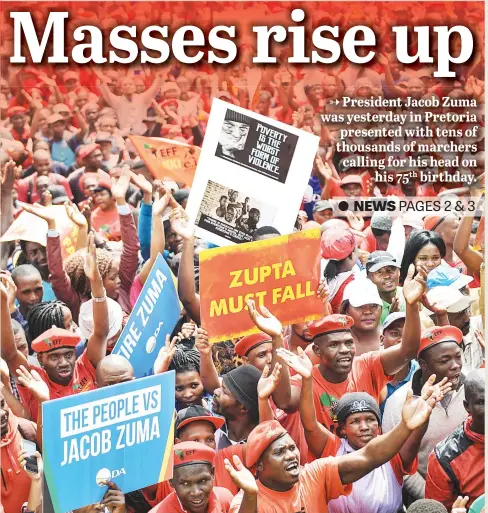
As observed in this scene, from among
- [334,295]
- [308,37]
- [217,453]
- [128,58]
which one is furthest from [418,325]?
[128,58]

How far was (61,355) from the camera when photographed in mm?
4121

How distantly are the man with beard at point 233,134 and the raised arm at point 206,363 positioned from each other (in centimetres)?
80

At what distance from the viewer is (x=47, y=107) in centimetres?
417

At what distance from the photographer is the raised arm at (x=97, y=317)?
411cm

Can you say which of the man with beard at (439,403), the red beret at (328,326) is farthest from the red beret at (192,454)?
the man with beard at (439,403)

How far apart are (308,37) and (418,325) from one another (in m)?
1.38

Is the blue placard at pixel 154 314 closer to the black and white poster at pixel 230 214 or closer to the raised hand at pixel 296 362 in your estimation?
the black and white poster at pixel 230 214

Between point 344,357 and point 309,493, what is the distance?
61 cm

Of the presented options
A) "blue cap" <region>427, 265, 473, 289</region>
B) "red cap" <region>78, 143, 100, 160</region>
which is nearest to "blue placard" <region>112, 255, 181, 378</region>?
"red cap" <region>78, 143, 100, 160</region>

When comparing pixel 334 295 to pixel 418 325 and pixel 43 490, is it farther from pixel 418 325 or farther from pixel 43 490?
pixel 43 490

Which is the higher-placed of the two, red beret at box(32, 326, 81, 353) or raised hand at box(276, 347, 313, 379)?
red beret at box(32, 326, 81, 353)

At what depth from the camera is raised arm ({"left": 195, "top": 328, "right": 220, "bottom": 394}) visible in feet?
13.5

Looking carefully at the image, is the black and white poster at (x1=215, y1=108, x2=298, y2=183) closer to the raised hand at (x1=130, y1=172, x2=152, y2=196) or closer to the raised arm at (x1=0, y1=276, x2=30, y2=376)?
the raised hand at (x1=130, y1=172, x2=152, y2=196)

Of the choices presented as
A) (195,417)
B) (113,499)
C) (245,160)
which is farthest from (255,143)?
(113,499)
